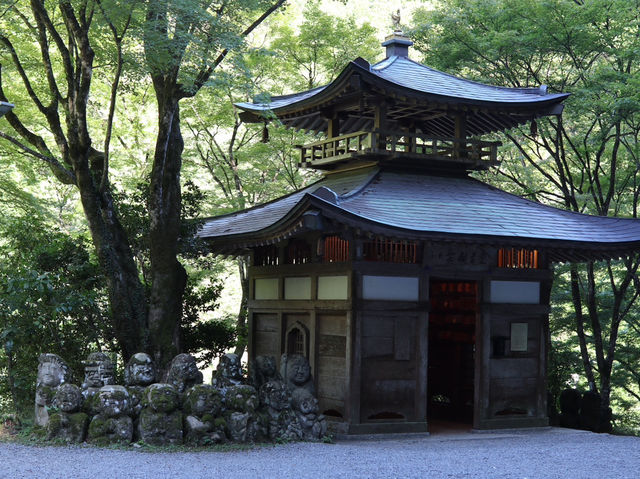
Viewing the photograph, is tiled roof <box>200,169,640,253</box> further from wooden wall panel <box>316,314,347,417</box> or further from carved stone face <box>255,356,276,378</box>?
carved stone face <box>255,356,276,378</box>

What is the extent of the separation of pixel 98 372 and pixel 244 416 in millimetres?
2169

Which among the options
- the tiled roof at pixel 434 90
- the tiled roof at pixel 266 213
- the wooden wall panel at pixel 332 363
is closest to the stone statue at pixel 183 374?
the wooden wall panel at pixel 332 363

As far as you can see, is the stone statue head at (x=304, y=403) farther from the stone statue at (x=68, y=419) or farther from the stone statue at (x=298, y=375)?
the stone statue at (x=68, y=419)

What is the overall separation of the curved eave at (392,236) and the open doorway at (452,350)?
1.94 metres

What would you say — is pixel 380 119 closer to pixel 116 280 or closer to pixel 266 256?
pixel 266 256

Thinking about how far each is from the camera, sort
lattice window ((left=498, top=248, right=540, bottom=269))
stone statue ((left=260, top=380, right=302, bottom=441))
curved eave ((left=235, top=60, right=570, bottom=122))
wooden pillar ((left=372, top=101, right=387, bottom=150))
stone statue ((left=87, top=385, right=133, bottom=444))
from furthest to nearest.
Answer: wooden pillar ((left=372, top=101, right=387, bottom=150)), lattice window ((left=498, top=248, right=540, bottom=269)), curved eave ((left=235, top=60, right=570, bottom=122)), stone statue ((left=260, top=380, right=302, bottom=441)), stone statue ((left=87, top=385, right=133, bottom=444))

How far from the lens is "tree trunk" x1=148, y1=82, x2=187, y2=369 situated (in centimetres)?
1302

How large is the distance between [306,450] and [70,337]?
562 cm

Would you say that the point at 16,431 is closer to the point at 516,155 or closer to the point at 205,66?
the point at 205,66

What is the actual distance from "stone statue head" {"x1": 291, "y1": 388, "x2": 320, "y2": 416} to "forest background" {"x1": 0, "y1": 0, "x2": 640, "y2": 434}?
3257 mm

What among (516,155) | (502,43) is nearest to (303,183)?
(516,155)

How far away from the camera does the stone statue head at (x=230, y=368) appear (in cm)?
1081

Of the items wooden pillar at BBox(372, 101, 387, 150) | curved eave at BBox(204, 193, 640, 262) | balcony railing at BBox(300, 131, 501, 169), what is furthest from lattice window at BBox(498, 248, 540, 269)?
wooden pillar at BBox(372, 101, 387, 150)

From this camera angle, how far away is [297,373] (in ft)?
36.4
